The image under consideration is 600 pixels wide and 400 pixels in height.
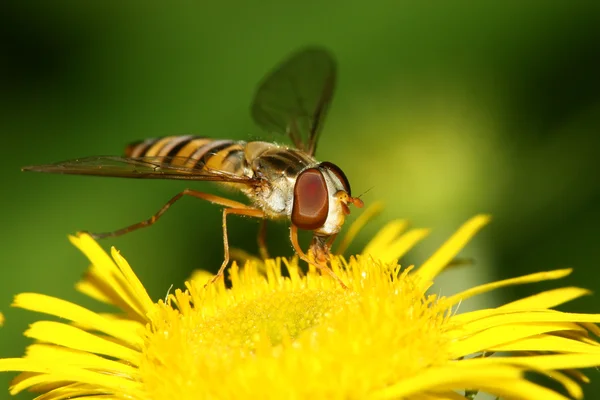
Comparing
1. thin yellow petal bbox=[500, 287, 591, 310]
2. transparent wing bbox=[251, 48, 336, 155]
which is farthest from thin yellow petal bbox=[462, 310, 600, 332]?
transparent wing bbox=[251, 48, 336, 155]

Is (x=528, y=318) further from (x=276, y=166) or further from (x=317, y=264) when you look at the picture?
(x=276, y=166)

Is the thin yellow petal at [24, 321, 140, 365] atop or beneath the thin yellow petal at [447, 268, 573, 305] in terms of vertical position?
beneath

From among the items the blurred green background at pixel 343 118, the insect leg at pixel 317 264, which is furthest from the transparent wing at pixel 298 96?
the insect leg at pixel 317 264

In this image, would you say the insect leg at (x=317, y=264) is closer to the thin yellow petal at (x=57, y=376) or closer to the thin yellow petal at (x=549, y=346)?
the thin yellow petal at (x=549, y=346)

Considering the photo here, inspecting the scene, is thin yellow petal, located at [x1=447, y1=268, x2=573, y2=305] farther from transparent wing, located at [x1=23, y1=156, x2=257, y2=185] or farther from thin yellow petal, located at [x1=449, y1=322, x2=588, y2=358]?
transparent wing, located at [x1=23, y1=156, x2=257, y2=185]

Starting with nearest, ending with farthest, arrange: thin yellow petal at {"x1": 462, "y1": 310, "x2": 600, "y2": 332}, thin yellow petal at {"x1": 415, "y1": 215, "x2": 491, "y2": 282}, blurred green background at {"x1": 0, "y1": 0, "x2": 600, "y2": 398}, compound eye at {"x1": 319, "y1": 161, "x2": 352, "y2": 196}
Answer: thin yellow petal at {"x1": 462, "y1": 310, "x2": 600, "y2": 332}, compound eye at {"x1": 319, "y1": 161, "x2": 352, "y2": 196}, thin yellow petal at {"x1": 415, "y1": 215, "x2": 491, "y2": 282}, blurred green background at {"x1": 0, "y1": 0, "x2": 600, "y2": 398}

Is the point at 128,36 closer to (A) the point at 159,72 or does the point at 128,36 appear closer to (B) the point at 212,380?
(A) the point at 159,72

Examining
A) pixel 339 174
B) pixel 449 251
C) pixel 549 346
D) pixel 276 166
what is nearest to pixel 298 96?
pixel 276 166
